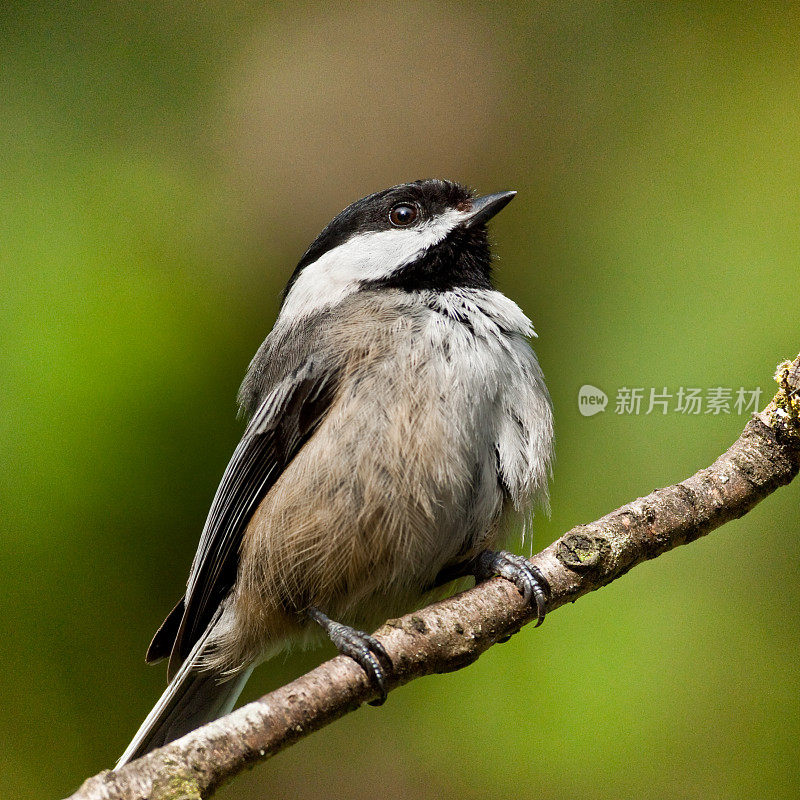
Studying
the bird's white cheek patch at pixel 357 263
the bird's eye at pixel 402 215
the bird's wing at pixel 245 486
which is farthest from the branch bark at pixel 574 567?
the bird's eye at pixel 402 215

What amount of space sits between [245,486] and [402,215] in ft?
2.63

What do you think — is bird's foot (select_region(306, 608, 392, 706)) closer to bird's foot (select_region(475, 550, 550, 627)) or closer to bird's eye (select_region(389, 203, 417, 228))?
bird's foot (select_region(475, 550, 550, 627))

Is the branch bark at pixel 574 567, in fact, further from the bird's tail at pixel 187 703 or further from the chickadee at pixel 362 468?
the bird's tail at pixel 187 703

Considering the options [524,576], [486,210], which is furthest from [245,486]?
[486,210]

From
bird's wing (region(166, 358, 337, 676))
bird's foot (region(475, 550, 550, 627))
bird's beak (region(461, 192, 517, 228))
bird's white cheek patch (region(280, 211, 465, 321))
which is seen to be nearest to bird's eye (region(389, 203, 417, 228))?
bird's white cheek patch (region(280, 211, 465, 321))

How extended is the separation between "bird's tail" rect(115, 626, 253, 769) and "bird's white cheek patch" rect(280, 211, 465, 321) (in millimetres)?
857

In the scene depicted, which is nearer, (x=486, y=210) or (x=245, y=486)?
(x=245, y=486)

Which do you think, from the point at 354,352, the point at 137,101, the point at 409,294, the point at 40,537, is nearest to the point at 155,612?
the point at 40,537

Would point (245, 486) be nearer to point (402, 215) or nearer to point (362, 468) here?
point (362, 468)

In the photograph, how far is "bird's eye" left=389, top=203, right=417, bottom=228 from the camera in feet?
6.48

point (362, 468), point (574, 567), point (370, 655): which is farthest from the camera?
point (362, 468)

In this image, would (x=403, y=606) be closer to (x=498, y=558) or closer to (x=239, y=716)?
(x=498, y=558)

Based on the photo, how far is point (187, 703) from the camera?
5.99ft

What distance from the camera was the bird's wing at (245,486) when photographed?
1.72 m
